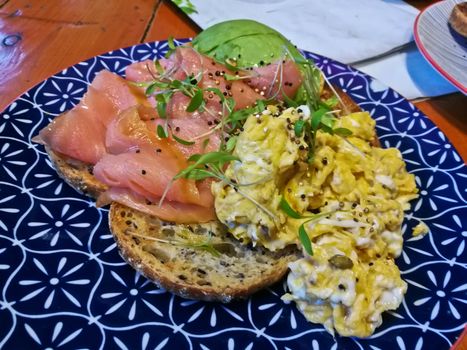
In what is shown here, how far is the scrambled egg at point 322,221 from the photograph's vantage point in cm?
153

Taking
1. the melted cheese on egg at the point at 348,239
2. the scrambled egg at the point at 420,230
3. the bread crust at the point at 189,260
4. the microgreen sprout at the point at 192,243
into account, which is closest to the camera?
the melted cheese on egg at the point at 348,239

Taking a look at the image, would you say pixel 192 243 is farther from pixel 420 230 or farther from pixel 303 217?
pixel 420 230

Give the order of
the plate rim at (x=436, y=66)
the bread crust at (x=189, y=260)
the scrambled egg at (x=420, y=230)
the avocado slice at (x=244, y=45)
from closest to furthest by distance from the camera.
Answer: the bread crust at (x=189, y=260) < the scrambled egg at (x=420, y=230) < the avocado slice at (x=244, y=45) < the plate rim at (x=436, y=66)

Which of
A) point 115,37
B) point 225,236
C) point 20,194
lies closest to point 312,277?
point 225,236

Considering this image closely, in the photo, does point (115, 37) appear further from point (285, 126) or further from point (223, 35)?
point (285, 126)

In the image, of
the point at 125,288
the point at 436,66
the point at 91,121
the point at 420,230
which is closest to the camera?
the point at 125,288

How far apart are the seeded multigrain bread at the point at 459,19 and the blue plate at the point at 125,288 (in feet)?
4.06

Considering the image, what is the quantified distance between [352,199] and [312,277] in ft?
1.20

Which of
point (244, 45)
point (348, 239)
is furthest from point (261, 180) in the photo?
point (244, 45)

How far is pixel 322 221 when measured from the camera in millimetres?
1636

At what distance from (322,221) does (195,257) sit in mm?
507

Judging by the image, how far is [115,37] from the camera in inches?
121

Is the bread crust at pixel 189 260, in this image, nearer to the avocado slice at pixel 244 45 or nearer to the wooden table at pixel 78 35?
the avocado slice at pixel 244 45

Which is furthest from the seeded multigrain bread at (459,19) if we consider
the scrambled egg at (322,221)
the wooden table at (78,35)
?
the scrambled egg at (322,221)
